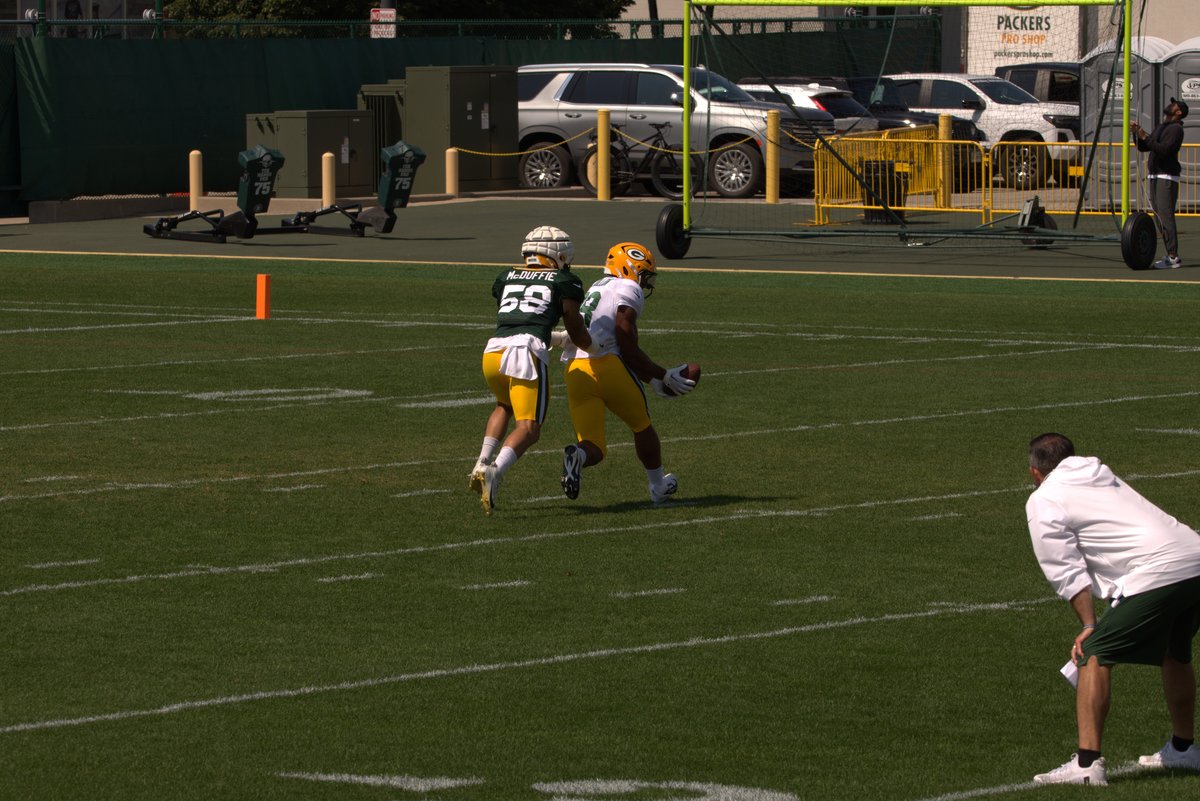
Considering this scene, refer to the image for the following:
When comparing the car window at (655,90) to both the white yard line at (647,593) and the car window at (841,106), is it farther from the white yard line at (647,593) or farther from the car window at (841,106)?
the white yard line at (647,593)

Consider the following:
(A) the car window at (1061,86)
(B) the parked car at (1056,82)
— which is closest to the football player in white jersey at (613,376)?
(B) the parked car at (1056,82)

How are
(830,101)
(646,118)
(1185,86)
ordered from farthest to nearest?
(830,101) < (646,118) < (1185,86)

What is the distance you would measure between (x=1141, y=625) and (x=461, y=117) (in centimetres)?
3450

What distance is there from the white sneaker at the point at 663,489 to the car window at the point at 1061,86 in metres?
33.2

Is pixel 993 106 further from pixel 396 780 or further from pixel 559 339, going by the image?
pixel 396 780

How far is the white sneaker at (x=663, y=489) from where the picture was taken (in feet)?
42.1

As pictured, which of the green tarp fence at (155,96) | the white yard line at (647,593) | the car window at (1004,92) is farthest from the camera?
the car window at (1004,92)

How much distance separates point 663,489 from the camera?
1283cm

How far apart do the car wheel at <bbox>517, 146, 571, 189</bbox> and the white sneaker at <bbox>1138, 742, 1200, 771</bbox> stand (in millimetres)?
34705

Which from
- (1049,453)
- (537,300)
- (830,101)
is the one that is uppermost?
(830,101)

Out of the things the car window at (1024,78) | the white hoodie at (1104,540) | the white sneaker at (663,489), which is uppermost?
the car window at (1024,78)

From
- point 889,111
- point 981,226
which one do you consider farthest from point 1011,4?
point 889,111

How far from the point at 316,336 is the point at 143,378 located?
306 cm

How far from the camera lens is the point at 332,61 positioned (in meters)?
42.9
